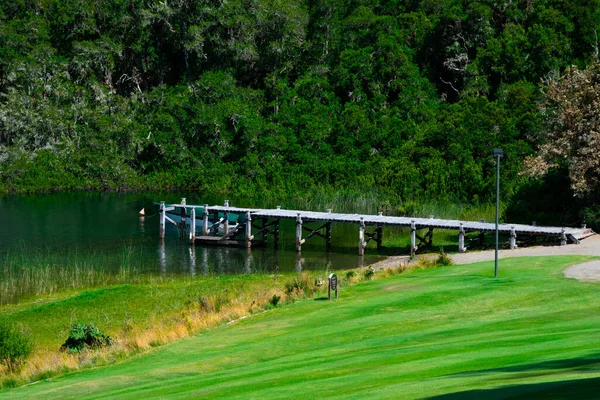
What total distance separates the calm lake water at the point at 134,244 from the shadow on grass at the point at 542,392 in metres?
34.4

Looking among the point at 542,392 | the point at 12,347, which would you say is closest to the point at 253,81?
the point at 12,347

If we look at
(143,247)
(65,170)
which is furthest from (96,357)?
(65,170)

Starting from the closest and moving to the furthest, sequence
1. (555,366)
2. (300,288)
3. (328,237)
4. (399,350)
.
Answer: (555,366)
(399,350)
(300,288)
(328,237)

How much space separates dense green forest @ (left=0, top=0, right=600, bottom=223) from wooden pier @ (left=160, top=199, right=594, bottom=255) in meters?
14.2

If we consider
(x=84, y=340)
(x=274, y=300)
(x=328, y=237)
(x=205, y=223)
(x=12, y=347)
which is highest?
(x=205, y=223)

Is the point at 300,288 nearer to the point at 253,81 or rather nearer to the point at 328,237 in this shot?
the point at 328,237

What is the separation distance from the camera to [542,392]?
37.4 feet

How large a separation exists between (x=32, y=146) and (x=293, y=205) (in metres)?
32.3

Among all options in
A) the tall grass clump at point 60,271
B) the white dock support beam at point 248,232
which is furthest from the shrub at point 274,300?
the white dock support beam at point 248,232

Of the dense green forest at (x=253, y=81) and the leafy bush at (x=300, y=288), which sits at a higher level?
the dense green forest at (x=253, y=81)

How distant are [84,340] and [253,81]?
250 feet

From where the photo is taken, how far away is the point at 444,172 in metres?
64.2

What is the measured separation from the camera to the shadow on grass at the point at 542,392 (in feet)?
35.8

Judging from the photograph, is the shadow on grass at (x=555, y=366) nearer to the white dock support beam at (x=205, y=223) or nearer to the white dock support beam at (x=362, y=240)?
the white dock support beam at (x=362, y=240)
